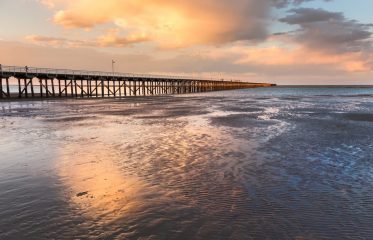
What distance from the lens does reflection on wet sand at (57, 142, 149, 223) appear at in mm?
5727

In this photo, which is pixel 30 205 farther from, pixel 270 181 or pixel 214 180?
pixel 270 181

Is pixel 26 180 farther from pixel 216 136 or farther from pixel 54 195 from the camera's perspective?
pixel 216 136

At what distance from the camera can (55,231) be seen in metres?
4.82

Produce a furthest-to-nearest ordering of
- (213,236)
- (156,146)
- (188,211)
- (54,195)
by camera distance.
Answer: (156,146) < (54,195) < (188,211) < (213,236)

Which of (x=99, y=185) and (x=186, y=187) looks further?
(x=99, y=185)

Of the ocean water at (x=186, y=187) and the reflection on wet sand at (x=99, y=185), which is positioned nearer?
the ocean water at (x=186, y=187)

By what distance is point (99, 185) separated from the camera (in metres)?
7.15

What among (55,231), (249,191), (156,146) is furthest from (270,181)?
(156,146)

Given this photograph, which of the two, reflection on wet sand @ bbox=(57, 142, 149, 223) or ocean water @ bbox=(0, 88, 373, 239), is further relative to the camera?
reflection on wet sand @ bbox=(57, 142, 149, 223)

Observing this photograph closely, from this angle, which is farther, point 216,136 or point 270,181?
point 216,136

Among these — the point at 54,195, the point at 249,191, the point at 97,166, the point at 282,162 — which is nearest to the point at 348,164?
the point at 282,162

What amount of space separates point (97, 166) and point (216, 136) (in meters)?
6.35

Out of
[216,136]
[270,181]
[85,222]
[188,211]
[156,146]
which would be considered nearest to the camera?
[85,222]

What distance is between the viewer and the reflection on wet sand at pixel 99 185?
18.8 ft
